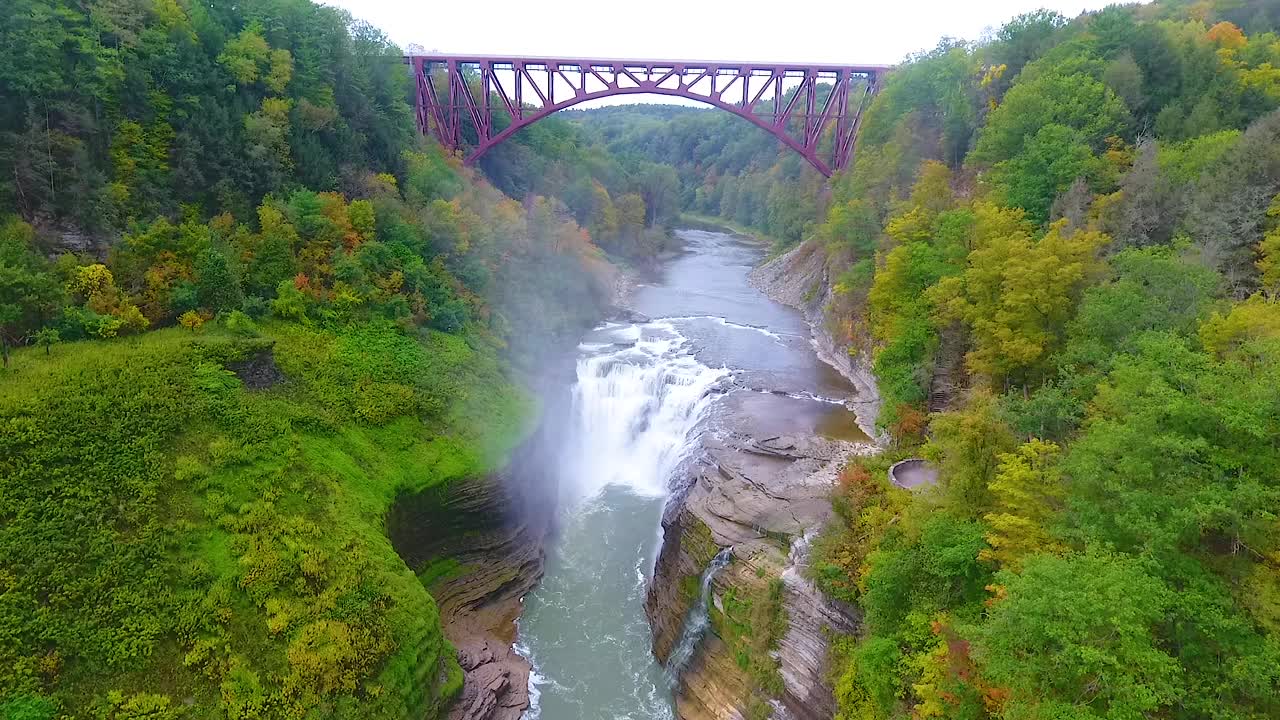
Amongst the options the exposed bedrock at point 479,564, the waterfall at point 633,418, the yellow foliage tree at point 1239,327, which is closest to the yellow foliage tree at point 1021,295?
the yellow foliage tree at point 1239,327

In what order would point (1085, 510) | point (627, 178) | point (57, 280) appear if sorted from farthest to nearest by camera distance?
1. point (627, 178)
2. point (57, 280)
3. point (1085, 510)

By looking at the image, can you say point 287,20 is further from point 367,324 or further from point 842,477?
point 842,477

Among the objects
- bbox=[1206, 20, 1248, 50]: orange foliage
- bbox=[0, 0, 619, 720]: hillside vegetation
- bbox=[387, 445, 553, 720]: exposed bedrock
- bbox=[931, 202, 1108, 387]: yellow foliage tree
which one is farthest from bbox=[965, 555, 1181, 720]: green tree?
bbox=[1206, 20, 1248, 50]: orange foliage

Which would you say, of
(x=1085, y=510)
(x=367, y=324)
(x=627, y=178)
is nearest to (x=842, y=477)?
(x=1085, y=510)

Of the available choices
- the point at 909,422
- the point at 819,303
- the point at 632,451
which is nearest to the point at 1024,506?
the point at 909,422

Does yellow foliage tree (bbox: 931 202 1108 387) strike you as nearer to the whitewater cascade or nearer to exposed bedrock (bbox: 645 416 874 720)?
exposed bedrock (bbox: 645 416 874 720)
